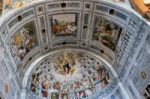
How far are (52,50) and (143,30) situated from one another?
623 cm

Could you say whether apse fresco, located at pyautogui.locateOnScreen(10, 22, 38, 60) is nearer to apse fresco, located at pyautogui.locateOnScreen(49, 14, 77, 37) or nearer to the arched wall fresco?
the arched wall fresco

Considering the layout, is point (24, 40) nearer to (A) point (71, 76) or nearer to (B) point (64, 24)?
(B) point (64, 24)

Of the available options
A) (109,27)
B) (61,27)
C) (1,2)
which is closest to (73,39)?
(61,27)

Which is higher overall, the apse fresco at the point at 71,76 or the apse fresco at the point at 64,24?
the apse fresco at the point at 64,24

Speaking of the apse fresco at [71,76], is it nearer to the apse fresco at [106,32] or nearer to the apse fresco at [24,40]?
the apse fresco at [106,32]

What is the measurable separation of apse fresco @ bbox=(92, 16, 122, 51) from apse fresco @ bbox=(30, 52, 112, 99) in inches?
58.9

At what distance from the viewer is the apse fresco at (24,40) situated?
15.6 m

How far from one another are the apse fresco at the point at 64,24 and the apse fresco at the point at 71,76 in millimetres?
1642

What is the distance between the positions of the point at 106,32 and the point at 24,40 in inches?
185

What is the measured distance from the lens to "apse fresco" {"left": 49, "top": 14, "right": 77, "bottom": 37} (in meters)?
16.9

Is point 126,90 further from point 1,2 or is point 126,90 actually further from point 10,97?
point 1,2

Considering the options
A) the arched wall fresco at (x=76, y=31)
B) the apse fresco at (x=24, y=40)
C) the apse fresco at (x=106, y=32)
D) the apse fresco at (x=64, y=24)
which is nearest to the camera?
the arched wall fresco at (x=76, y=31)

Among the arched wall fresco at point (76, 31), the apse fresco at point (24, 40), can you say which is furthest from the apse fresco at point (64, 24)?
the apse fresco at point (24, 40)

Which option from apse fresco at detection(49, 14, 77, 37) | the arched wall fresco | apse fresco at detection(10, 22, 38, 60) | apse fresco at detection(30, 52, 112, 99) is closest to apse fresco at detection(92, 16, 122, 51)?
the arched wall fresco
